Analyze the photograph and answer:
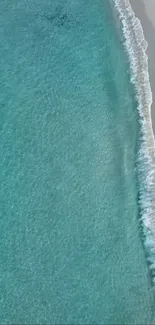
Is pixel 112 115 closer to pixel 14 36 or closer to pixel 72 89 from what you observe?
pixel 72 89

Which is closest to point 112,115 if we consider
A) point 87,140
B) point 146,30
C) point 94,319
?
point 87,140

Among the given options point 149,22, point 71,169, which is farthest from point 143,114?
point 149,22

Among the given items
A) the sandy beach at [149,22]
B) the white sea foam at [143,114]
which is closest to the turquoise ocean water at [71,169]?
the white sea foam at [143,114]

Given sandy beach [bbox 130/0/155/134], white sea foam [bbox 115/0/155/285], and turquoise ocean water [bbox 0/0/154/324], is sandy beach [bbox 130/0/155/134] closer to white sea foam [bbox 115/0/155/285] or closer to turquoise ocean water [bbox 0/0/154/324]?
white sea foam [bbox 115/0/155/285]

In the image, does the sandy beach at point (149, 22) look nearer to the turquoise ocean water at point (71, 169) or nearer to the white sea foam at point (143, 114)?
the white sea foam at point (143, 114)

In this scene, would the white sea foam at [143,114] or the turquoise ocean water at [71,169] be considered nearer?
the turquoise ocean water at [71,169]

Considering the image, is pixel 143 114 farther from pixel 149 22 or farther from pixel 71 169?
pixel 149 22
